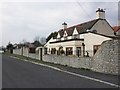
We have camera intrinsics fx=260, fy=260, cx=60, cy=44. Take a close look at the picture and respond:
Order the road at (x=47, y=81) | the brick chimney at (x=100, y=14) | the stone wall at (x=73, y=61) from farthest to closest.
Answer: the brick chimney at (x=100, y=14) < the stone wall at (x=73, y=61) < the road at (x=47, y=81)

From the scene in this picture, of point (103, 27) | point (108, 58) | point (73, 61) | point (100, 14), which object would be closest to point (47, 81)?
point (108, 58)

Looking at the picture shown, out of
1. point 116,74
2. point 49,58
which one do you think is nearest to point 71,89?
point 116,74

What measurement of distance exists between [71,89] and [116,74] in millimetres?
7515

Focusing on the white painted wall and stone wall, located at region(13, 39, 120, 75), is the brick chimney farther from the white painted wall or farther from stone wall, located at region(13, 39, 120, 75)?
stone wall, located at region(13, 39, 120, 75)

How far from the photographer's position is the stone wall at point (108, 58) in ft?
60.4

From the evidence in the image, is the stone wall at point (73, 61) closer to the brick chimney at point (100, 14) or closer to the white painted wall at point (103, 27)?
the white painted wall at point (103, 27)

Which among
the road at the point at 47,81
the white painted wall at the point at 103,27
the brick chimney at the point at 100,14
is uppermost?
the brick chimney at the point at 100,14

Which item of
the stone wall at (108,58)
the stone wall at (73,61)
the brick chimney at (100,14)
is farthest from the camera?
the brick chimney at (100,14)

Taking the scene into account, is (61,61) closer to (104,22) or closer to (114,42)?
(114,42)

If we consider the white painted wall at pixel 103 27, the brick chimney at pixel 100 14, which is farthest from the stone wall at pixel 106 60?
the brick chimney at pixel 100 14

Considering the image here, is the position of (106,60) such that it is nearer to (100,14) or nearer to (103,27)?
(103,27)

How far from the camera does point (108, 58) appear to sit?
19.2 m

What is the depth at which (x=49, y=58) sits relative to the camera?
36219mm

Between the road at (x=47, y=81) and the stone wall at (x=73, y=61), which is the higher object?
the stone wall at (x=73, y=61)
